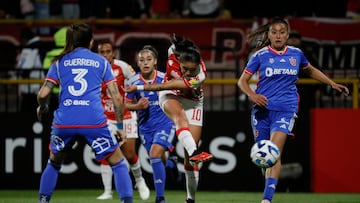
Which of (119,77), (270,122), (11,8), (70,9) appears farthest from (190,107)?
(11,8)

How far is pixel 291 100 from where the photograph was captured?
11.8 metres

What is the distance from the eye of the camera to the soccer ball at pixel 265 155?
35.8ft

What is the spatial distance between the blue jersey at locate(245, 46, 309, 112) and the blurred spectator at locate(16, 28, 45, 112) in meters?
5.70

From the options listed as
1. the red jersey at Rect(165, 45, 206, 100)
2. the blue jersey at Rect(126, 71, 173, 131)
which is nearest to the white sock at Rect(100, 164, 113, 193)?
the blue jersey at Rect(126, 71, 173, 131)

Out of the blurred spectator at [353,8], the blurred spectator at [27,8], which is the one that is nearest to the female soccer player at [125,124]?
the blurred spectator at [27,8]

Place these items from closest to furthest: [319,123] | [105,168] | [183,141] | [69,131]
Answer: [69,131] < [183,141] < [105,168] < [319,123]

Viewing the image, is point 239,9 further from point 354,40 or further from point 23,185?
point 23,185

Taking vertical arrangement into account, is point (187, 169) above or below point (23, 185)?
above

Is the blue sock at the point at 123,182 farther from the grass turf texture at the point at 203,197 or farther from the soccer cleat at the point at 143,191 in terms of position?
the soccer cleat at the point at 143,191

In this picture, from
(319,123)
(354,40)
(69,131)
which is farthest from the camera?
(354,40)

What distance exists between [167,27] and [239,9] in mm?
1484

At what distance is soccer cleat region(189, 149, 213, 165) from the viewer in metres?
11.0

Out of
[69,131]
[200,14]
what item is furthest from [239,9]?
[69,131]

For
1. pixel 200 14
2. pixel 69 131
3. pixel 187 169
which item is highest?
pixel 200 14
